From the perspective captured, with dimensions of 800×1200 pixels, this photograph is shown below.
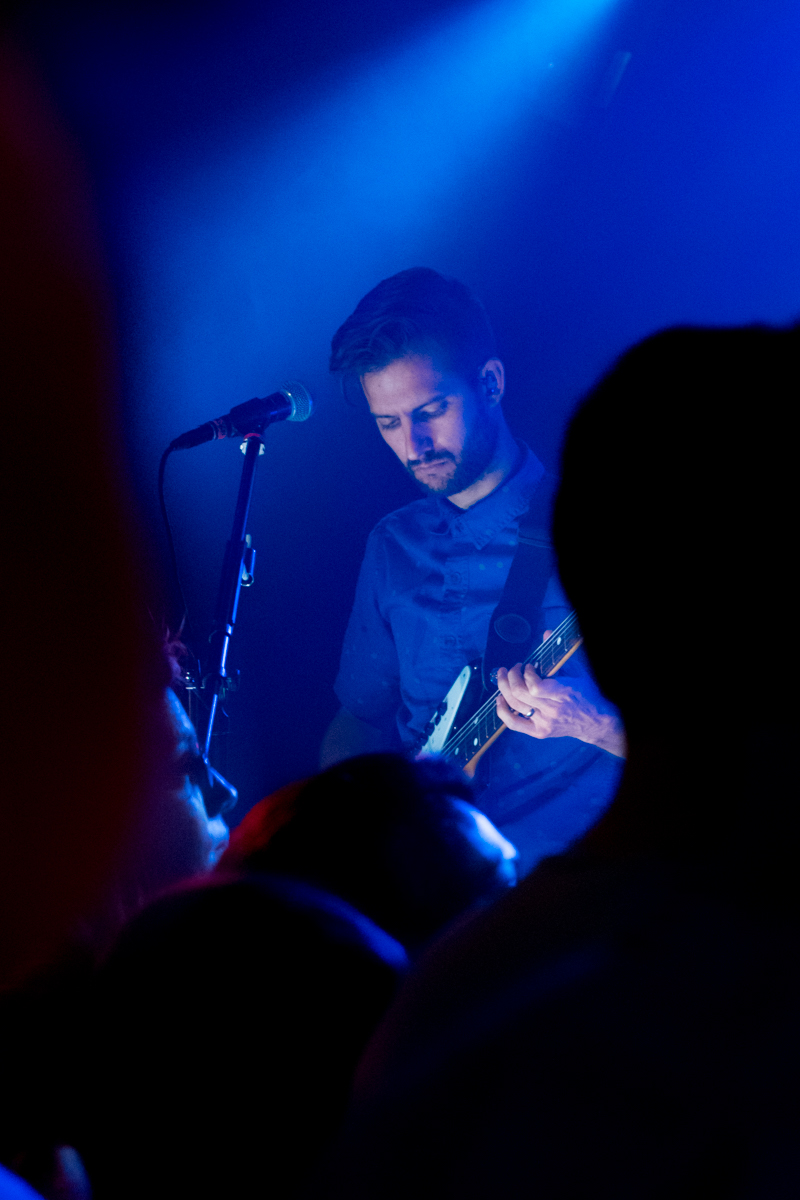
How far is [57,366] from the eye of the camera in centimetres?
318

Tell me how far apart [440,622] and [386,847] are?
98.2 inches

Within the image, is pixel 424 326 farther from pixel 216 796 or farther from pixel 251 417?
pixel 216 796

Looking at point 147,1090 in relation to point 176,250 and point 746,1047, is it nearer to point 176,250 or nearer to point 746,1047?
point 746,1047

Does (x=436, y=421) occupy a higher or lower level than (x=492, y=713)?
higher

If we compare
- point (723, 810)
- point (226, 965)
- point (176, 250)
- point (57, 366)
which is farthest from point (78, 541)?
point (723, 810)

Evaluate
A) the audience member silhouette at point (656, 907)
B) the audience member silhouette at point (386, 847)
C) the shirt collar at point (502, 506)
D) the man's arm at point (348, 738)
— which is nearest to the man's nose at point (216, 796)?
the audience member silhouette at point (386, 847)

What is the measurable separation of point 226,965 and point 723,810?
0.42 metres

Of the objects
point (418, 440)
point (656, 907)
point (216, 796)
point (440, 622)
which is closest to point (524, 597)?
point (440, 622)

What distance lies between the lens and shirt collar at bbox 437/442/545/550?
10.5ft

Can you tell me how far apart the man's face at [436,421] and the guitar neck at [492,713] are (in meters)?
0.82

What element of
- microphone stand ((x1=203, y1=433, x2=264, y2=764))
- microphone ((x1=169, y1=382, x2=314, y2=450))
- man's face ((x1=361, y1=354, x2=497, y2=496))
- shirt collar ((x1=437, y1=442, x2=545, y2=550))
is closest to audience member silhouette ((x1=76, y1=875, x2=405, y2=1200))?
microphone stand ((x1=203, y1=433, x2=264, y2=764))

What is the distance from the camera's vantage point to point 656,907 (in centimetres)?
42

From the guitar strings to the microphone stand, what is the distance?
1.02m

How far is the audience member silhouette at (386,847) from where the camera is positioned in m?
0.76
